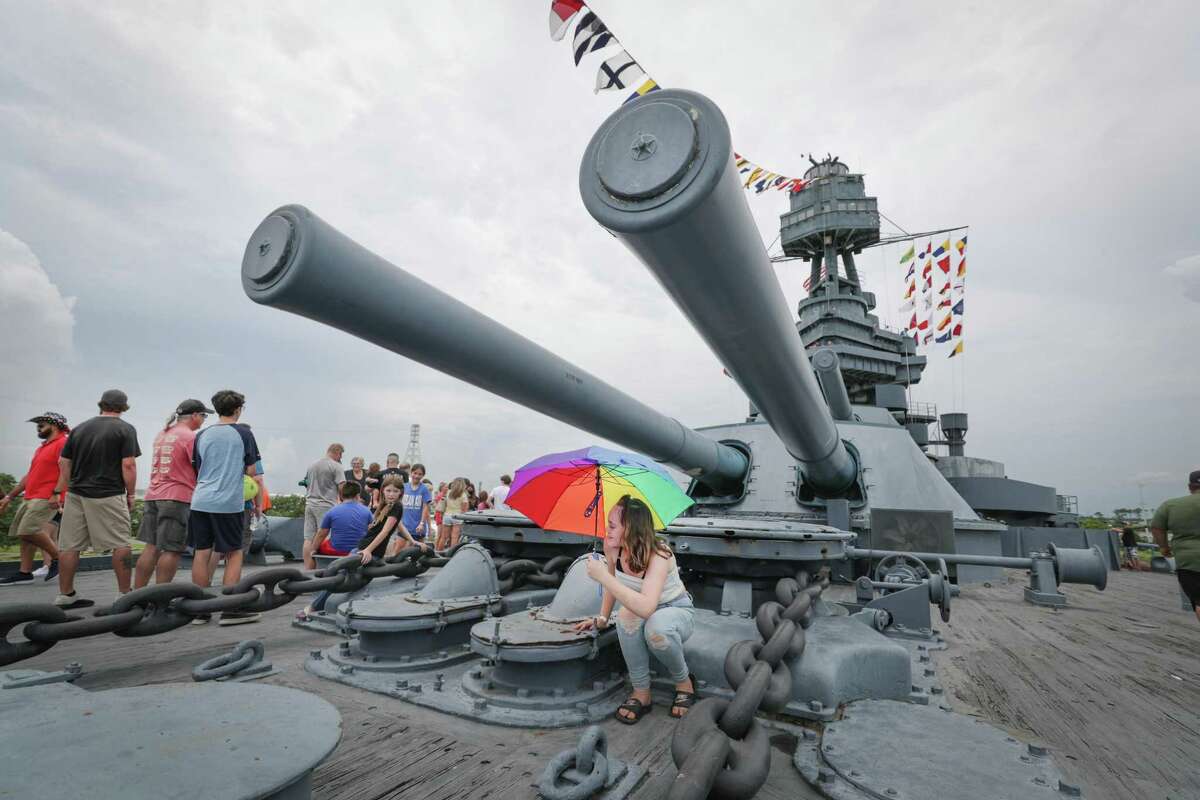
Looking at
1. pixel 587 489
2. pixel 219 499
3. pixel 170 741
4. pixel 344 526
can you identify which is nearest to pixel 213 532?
pixel 219 499

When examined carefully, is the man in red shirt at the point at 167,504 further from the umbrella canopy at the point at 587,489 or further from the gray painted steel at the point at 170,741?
the umbrella canopy at the point at 587,489

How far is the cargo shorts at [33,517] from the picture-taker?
4.23 m

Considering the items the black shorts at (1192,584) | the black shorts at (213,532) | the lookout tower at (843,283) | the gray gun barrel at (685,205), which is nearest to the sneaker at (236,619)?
the black shorts at (213,532)

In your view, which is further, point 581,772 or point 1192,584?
point 1192,584

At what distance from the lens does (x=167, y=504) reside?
349 cm

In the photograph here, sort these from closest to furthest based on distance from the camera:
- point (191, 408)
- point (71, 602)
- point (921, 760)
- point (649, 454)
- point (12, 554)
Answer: point (921, 760) → point (649, 454) → point (71, 602) → point (191, 408) → point (12, 554)

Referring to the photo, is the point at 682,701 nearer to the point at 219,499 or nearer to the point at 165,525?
the point at 219,499

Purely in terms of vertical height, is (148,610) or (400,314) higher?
(400,314)

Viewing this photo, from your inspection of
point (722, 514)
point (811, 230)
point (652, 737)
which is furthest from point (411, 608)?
point (811, 230)

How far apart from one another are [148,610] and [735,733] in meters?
1.77

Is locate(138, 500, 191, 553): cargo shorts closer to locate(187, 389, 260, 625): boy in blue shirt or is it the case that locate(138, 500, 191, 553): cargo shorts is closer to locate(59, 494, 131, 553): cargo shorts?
locate(187, 389, 260, 625): boy in blue shirt

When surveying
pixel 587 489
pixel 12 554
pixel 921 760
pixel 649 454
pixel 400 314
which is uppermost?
pixel 400 314

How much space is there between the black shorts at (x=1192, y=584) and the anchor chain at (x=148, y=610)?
5426mm

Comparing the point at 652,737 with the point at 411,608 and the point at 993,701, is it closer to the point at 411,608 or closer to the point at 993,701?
the point at 411,608
